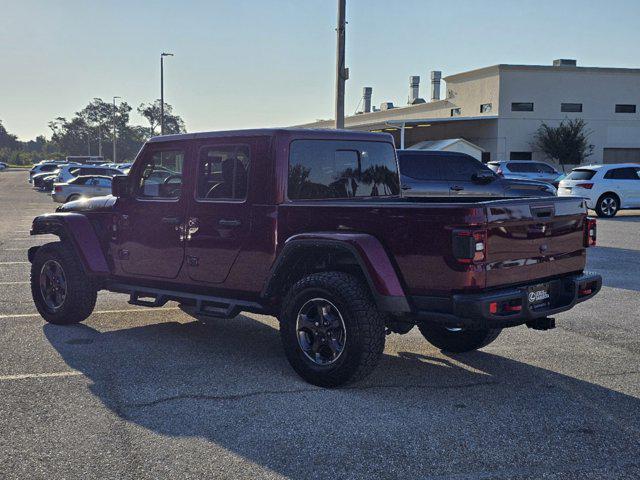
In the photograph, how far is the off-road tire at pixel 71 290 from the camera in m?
7.27

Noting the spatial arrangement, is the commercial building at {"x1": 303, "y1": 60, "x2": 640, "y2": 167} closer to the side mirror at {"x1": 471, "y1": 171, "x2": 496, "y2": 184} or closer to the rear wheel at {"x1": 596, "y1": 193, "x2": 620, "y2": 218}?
the rear wheel at {"x1": 596, "y1": 193, "x2": 620, "y2": 218}

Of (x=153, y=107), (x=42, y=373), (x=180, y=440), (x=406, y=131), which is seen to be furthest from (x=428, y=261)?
(x=153, y=107)

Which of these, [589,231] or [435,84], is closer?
[589,231]

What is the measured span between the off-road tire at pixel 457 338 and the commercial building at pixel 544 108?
3986 centimetres

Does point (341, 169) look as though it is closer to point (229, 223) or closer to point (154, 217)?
point (229, 223)

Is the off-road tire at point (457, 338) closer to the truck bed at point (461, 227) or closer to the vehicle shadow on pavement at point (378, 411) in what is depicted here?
the vehicle shadow on pavement at point (378, 411)

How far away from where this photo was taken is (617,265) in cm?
1192

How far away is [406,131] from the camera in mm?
50688

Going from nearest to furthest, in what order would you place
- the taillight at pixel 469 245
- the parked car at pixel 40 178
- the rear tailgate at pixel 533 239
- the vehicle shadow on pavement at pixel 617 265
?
the taillight at pixel 469 245, the rear tailgate at pixel 533 239, the vehicle shadow on pavement at pixel 617 265, the parked car at pixel 40 178

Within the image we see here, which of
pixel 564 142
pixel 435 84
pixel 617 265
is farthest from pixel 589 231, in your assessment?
pixel 435 84

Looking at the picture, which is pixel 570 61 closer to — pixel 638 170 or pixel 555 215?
pixel 638 170

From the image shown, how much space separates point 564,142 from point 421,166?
31254 millimetres

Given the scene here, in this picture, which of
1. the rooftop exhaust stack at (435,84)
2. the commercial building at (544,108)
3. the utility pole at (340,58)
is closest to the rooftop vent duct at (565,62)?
the commercial building at (544,108)

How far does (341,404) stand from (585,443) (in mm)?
1583
